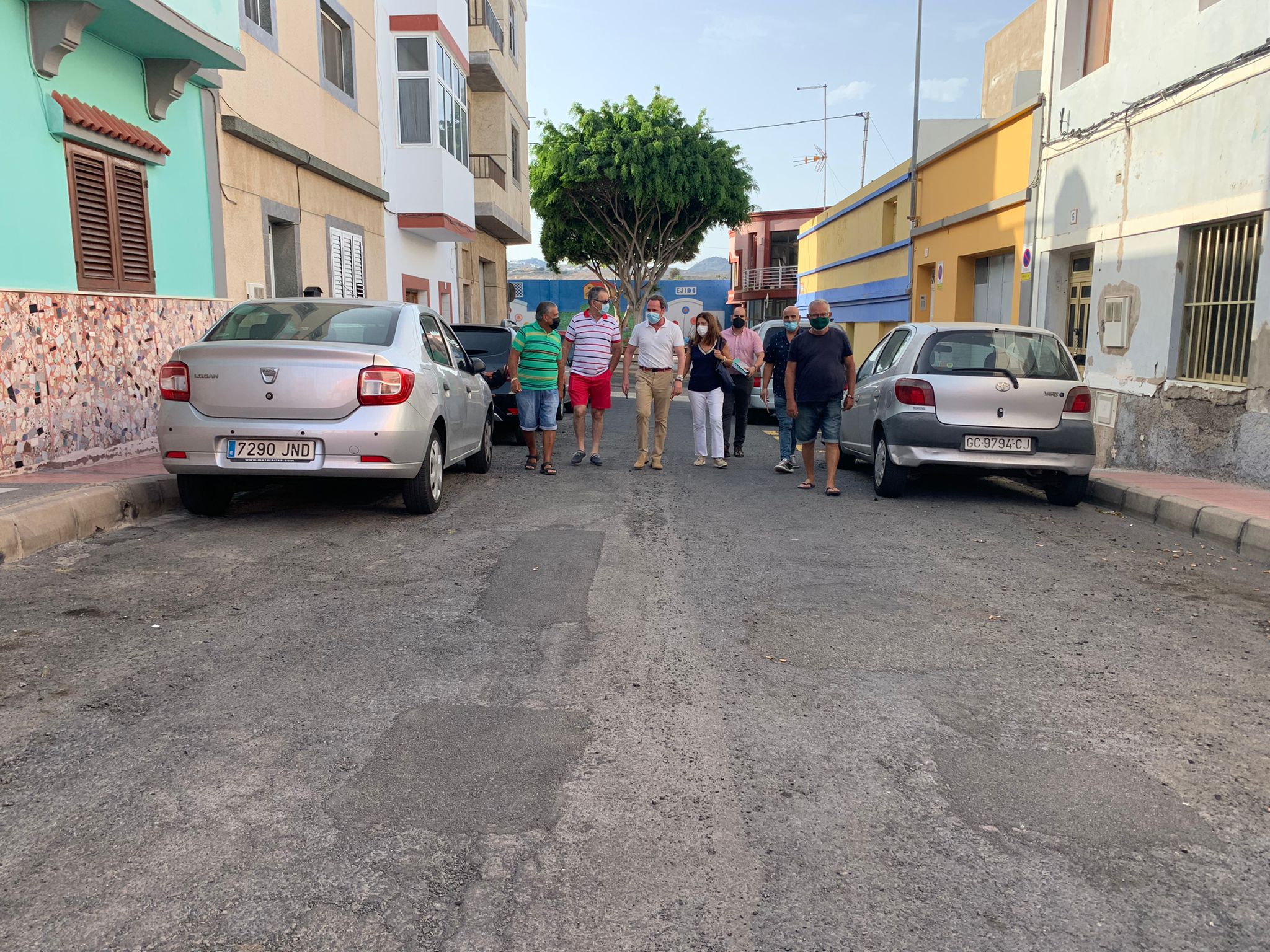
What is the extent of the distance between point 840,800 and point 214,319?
33.2 feet

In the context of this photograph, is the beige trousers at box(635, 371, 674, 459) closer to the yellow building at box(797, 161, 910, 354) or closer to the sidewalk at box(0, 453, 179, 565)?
the sidewalk at box(0, 453, 179, 565)

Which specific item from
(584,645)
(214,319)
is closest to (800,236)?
(214,319)

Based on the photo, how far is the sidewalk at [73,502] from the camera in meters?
5.81

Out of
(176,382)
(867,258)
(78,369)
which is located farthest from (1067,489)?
(867,258)

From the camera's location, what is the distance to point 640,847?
8.75ft

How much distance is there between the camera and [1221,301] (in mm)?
9906

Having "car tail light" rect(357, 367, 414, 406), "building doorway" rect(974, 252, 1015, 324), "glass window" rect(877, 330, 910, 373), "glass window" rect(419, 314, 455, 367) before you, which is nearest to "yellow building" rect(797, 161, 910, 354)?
"building doorway" rect(974, 252, 1015, 324)

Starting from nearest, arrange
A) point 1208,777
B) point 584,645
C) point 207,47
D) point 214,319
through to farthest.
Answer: point 1208,777 → point 584,645 → point 207,47 → point 214,319

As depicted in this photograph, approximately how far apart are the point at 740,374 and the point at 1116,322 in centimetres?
445

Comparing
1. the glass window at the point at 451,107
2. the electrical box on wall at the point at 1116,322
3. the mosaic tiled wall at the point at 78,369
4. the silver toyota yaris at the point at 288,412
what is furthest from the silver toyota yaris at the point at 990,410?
the glass window at the point at 451,107

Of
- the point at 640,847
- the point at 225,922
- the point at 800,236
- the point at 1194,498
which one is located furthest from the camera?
the point at 800,236

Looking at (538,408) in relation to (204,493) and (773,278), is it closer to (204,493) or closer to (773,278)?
(204,493)

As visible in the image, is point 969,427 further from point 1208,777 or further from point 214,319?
point 214,319

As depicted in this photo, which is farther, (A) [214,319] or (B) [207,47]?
(A) [214,319]
